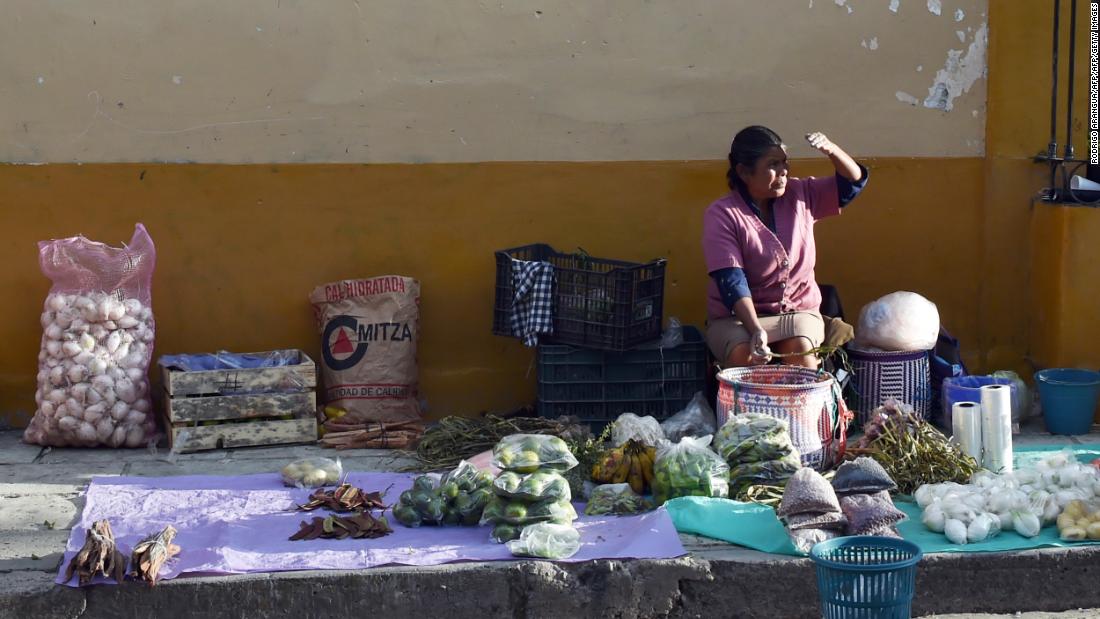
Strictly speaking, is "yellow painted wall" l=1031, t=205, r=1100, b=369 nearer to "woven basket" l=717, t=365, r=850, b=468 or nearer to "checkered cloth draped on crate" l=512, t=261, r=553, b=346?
"woven basket" l=717, t=365, r=850, b=468

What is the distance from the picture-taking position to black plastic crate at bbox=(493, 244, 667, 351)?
22.1 ft

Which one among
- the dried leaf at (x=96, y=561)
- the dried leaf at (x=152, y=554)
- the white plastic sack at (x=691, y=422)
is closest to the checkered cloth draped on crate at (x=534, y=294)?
the white plastic sack at (x=691, y=422)

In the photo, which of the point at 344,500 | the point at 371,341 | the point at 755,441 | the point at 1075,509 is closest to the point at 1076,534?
the point at 1075,509

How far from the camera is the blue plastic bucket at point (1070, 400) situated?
686 cm

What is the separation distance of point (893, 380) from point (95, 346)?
4.06 metres

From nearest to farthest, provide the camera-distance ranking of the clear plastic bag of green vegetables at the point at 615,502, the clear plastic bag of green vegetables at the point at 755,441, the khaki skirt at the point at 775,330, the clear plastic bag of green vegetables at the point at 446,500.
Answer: the clear plastic bag of green vegetables at the point at 446,500, the clear plastic bag of green vegetables at the point at 615,502, the clear plastic bag of green vegetables at the point at 755,441, the khaki skirt at the point at 775,330

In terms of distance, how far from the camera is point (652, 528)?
5.30 m

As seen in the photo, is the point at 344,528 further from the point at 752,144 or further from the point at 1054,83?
the point at 1054,83

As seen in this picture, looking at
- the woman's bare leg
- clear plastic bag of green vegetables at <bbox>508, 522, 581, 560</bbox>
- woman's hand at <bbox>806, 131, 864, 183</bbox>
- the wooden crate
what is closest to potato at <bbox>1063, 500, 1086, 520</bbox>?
the woman's bare leg

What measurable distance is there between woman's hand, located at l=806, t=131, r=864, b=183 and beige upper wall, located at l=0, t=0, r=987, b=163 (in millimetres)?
772

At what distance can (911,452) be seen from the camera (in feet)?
19.5

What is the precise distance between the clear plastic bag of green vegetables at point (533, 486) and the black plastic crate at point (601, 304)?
147cm

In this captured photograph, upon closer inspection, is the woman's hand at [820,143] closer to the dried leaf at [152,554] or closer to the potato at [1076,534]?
the potato at [1076,534]

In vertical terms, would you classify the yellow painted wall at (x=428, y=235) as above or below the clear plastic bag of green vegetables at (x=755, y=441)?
above
